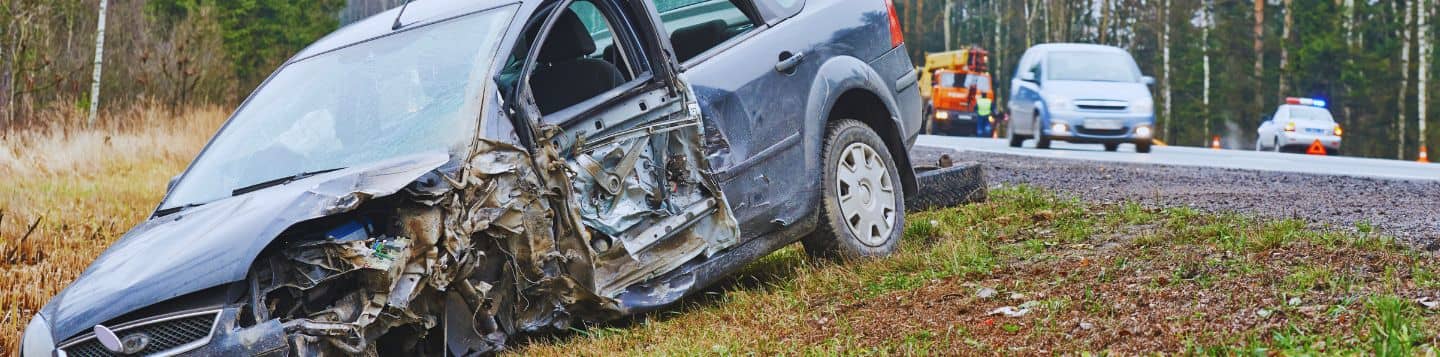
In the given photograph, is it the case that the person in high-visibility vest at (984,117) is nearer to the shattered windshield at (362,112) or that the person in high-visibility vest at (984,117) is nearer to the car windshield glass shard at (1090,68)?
the car windshield glass shard at (1090,68)

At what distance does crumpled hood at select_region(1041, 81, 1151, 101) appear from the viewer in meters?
17.2

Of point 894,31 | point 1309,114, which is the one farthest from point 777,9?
point 1309,114

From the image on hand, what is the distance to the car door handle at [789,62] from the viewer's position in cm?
512

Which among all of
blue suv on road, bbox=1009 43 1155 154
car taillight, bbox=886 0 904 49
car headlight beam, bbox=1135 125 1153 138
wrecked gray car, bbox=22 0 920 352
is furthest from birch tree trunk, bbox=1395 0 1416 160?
wrecked gray car, bbox=22 0 920 352

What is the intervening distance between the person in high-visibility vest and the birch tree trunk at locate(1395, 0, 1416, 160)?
1333 cm

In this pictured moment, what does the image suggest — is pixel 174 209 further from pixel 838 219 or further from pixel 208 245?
pixel 838 219

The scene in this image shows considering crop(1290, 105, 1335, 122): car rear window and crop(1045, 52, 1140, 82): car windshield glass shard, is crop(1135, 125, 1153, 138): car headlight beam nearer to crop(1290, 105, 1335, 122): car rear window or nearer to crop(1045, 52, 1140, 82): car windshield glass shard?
crop(1045, 52, 1140, 82): car windshield glass shard

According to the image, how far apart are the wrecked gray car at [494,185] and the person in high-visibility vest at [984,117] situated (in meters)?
27.6

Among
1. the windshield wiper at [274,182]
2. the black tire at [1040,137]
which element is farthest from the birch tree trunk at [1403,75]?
the windshield wiper at [274,182]

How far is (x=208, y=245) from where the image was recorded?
352 cm

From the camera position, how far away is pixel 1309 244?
4.88 meters

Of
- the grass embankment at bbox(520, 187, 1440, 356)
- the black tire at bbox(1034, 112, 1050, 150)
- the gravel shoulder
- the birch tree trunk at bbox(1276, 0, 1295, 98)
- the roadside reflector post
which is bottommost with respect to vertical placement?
the roadside reflector post

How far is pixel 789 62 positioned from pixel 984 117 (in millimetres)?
28529

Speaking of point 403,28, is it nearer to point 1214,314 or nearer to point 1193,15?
point 1214,314
